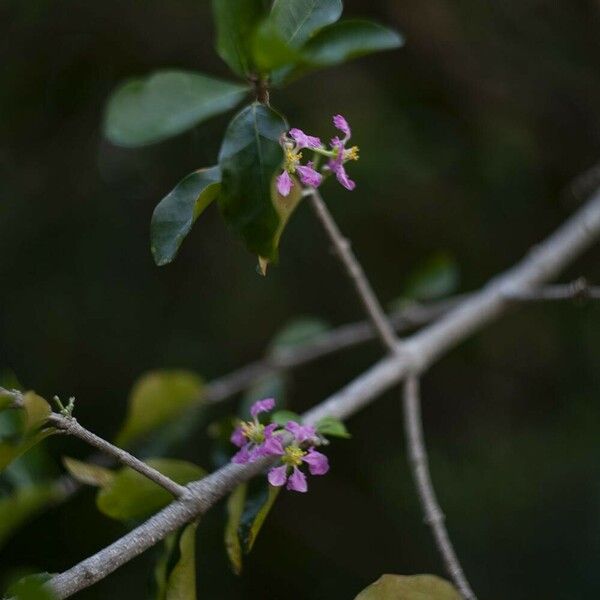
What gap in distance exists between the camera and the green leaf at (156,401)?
135cm

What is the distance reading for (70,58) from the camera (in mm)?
2006

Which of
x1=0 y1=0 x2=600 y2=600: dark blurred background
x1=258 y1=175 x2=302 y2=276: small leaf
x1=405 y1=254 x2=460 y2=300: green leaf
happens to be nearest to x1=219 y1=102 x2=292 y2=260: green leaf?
x1=258 y1=175 x2=302 y2=276: small leaf

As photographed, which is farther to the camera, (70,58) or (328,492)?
(328,492)

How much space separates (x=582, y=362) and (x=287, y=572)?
87 centimetres

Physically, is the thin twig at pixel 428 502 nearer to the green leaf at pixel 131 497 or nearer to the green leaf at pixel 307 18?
the green leaf at pixel 131 497

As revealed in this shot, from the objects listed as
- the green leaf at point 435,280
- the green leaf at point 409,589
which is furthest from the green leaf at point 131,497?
the green leaf at point 435,280

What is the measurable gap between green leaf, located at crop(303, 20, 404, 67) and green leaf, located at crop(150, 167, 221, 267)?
6.0 inches

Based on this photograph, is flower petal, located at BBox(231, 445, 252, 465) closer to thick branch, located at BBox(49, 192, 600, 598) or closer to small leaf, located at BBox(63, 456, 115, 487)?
thick branch, located at BBox(49, 192, 600, 598)

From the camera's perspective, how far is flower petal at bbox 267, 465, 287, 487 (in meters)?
0.84

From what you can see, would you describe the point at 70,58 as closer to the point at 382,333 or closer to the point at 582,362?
the point at 382,333

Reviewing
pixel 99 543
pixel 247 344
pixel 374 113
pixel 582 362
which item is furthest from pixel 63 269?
pixel 582 362

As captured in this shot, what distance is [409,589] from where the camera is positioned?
85cm

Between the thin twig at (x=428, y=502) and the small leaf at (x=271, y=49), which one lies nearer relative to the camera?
the small leaf at (x=271, y=49)

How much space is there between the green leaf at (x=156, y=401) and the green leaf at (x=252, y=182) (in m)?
0.65
